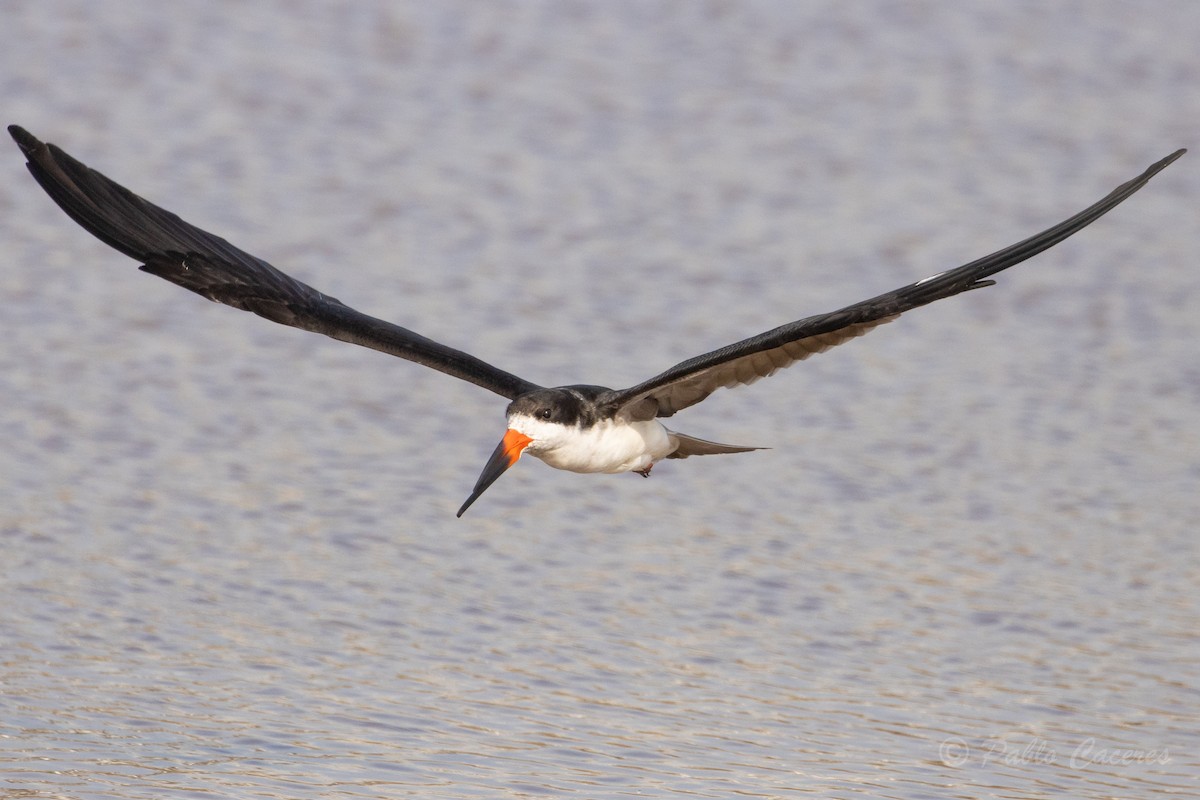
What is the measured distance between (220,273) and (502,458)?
5.28 ft

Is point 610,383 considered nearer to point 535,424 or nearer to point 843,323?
point 535,424

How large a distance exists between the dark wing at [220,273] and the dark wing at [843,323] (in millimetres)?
835

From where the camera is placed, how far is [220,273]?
865cm

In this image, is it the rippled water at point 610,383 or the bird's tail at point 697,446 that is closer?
the rippled water at point 610,383

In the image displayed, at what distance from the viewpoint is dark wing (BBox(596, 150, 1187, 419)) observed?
6.89 metres

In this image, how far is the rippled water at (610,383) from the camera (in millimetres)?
8164

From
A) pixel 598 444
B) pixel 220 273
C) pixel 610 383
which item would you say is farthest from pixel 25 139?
pixel 610 383

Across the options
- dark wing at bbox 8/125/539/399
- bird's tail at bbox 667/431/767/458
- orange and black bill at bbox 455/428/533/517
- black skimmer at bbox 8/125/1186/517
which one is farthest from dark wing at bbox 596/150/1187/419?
dark wing at bbox 8/125/539/399

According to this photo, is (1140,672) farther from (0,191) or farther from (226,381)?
(0,191)

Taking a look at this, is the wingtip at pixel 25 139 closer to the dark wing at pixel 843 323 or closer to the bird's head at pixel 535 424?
the bird's head at pixel 535 424

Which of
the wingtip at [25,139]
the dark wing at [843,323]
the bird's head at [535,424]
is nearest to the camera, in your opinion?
the dark wing at [843,323]

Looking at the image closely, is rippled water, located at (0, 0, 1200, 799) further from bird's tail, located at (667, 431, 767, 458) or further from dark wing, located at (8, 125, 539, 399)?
dark wing, located at (8, 125, 539, 399)

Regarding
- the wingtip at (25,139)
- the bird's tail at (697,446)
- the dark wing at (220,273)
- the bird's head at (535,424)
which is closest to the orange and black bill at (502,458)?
the bird's head at (535,424)

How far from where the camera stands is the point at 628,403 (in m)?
8.20
